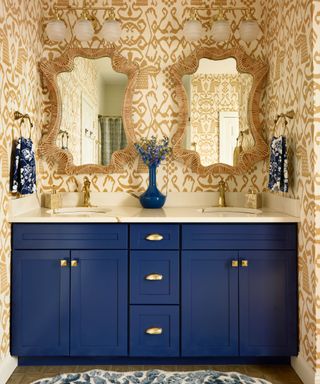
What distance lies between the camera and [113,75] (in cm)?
323

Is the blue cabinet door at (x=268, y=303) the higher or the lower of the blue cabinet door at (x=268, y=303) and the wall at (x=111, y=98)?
the lower

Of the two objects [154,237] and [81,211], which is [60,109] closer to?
[81,211]

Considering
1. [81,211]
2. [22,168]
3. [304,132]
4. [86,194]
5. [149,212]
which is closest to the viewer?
[304,132]

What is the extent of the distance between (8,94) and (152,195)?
1.11 meters

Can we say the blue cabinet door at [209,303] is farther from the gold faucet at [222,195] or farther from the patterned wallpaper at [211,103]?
the patterned wallpaper at [211,103]

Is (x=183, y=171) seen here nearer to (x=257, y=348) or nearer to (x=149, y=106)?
(x=149, y=106)

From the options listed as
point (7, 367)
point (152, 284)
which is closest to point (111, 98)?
point (152, 284)

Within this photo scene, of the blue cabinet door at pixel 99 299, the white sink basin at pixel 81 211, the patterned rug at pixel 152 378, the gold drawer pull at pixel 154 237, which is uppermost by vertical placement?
the white sink basin at pixel 81 211

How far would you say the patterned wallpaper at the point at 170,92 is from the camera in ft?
7.79

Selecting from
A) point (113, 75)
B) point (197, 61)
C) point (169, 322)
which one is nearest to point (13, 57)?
point (113, 75)

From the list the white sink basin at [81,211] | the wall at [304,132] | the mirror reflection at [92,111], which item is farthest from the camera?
the mirror reflection at [92,111]

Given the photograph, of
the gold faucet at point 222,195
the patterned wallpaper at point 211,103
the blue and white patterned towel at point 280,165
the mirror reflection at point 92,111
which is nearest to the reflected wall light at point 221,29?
the patterned wallpaper at point 211,103

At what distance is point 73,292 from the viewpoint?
8.63 ft

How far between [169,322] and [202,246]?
0.47 m
